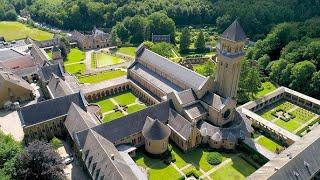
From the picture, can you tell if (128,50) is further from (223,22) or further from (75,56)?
(223,22)

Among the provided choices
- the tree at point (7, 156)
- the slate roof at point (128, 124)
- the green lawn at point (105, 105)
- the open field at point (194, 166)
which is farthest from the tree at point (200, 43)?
the tree at point (7, 156)

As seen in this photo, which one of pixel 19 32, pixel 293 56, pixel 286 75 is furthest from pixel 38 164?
pixel 19 32

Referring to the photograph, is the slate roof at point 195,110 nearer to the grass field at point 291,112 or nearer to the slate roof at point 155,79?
the slate roof at point 155,79

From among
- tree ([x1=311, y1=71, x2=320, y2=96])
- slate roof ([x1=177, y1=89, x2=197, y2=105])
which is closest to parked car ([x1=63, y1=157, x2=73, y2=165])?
slate roof ([x1=177, y1=89, x2=197, y2=105])

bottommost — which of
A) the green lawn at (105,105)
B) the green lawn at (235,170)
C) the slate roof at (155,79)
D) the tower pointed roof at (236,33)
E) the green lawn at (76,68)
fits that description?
the green lawn at (235,170)

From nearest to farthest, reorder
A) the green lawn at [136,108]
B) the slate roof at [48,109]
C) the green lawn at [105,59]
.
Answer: the slate roof at [48,109] < the green lawn at [136,108] < the green lawn at [105,59]
